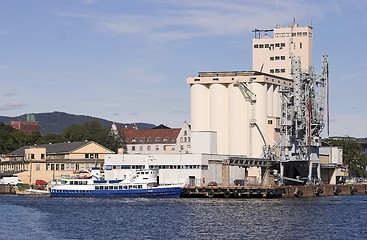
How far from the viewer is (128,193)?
12194 centimetres

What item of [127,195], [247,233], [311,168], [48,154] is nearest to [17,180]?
[48,154]

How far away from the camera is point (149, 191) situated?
120750mm

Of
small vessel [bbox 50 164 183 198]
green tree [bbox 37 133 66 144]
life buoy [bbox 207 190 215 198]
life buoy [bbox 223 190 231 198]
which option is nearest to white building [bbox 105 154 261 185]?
small vessel [bbox 50 164 183 198]

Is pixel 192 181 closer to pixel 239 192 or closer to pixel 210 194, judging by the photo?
pixel 210 194

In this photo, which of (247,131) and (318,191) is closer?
(318,191)

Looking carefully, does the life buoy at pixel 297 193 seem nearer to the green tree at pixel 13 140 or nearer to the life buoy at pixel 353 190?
the life buoy at pixel 353 190

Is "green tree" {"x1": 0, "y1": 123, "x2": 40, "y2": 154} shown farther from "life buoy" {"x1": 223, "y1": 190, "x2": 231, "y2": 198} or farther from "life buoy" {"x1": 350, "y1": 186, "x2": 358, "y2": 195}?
"life buoy" {"x1": 223, "y1": 190, "x2": 231, "y2": 198}

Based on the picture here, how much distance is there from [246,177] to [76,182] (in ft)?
90.3

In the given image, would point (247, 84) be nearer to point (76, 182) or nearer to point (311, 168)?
point (311, 168)

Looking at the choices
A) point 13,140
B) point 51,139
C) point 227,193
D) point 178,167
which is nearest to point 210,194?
point 227,193

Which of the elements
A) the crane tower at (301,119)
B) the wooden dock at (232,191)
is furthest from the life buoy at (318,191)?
the wooden dock at (232,191)

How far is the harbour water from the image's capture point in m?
69.5

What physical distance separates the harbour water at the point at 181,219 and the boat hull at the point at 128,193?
4.29 metres

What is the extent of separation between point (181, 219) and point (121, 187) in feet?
131
